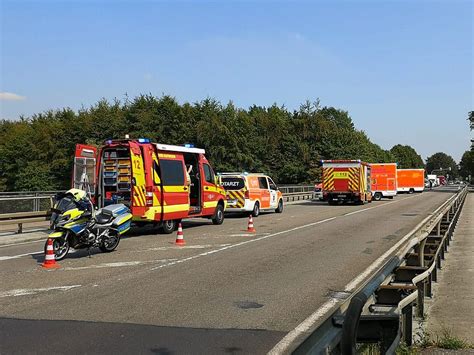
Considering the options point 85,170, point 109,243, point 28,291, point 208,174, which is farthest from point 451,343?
point 208,174

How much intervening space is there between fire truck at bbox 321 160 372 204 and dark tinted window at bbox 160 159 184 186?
1877 centimetres

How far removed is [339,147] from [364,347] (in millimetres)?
61931

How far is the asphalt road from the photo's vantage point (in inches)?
216

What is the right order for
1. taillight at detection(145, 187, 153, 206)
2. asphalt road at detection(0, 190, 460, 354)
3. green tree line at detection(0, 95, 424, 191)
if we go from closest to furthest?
asphalt road at detection(0, 190, 460, 354) → taillight at detection(145, 187, 153, 206) → green tree line at detection(0, 95, 424, 191)

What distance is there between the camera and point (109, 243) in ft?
38.3

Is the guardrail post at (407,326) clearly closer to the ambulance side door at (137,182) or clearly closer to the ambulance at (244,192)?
the ambulance side door at (137,182)

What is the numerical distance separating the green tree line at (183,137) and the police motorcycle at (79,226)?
40.7 meters

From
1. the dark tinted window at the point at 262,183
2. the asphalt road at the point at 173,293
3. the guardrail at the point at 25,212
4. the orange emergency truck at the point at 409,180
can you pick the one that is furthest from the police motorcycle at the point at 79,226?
the orange emergency truck at the point at 409,180

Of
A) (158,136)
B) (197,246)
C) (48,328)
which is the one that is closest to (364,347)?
(48,328)

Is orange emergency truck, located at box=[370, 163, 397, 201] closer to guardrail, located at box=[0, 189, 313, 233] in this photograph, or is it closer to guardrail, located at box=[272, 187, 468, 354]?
guardrail, located at box=[0, 189, 313, 233]

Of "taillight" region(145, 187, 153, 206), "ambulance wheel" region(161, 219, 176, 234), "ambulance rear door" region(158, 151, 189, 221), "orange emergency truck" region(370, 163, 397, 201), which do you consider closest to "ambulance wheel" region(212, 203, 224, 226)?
"ambulance rear door" region(158, 151, 189, 221)

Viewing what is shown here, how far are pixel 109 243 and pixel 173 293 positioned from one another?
4533 millimetres

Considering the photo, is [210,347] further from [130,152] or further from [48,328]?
[130,152]

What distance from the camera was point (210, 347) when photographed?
5238 millimetres
